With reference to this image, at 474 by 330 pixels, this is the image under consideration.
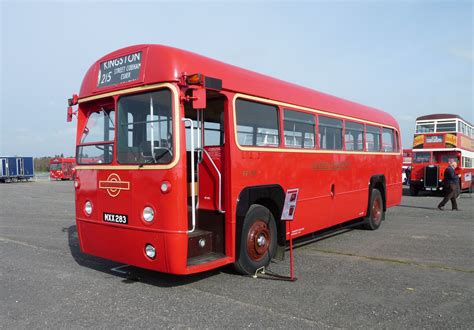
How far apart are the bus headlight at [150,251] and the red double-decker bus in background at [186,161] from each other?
0.01m

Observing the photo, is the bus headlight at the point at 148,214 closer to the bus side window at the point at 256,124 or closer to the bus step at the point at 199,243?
the bus step at the point at 199,243

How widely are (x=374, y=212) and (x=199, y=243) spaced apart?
630 cm

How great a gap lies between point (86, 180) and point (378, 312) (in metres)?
4.29

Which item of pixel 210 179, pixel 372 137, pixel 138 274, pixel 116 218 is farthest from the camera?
pixel 372 137

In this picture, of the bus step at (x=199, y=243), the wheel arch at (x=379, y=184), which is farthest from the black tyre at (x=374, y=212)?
the bus step at (x=199, y=243)

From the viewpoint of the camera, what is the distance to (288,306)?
4883 millimetres

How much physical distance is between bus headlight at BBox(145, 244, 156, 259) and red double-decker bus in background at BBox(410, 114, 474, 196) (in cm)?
1863

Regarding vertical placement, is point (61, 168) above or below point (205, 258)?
above

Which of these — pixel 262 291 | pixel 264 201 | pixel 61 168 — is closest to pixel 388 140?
pixel 264 201

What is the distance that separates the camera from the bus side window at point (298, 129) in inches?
276

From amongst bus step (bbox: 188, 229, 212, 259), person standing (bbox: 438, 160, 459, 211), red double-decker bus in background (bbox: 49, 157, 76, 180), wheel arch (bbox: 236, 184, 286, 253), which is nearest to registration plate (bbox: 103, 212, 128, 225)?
bus step (bbox: 188, 229, 212, 259)

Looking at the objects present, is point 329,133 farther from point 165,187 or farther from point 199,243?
point 165,187

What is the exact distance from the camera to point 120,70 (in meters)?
5.69

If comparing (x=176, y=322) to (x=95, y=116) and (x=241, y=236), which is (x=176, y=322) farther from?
(x=95, y=116)
